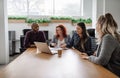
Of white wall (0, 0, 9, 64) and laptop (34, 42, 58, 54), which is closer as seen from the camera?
laptop (34, 42, 58, 54)

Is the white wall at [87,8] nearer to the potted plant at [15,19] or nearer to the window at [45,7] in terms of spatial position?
the window at [45,7]

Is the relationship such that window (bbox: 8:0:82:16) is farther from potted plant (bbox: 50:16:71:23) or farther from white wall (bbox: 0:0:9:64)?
white wall (bbox: 0:0:9:64)

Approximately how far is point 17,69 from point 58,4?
242 inches

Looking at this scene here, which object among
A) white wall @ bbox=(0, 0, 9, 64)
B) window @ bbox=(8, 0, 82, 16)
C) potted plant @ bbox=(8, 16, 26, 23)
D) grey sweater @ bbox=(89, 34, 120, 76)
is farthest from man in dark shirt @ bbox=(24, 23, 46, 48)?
grey sweater @ bbox=(89, 34, 120, 76)

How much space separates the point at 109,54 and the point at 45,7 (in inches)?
236

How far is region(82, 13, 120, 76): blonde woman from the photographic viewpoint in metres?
2.39

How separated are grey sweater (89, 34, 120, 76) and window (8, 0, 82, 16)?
228 inches

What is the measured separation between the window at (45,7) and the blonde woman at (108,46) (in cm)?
564

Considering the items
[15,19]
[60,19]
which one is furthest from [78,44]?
[15,19]

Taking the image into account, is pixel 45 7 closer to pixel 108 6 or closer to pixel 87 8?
pixel 87 8

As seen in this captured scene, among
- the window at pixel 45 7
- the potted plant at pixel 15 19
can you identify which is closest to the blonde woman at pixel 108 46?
the potted plant at pixel 15 19

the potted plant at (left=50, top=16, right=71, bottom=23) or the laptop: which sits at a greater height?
the potted plant at (left=50, top=16, right=71, bottom=23)

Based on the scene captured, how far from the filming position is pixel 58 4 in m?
8.20

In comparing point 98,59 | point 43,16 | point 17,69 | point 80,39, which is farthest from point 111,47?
point 43,16
